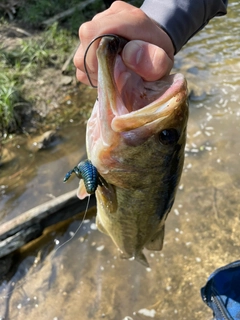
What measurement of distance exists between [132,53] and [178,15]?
1.81 ft

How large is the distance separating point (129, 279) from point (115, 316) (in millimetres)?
400

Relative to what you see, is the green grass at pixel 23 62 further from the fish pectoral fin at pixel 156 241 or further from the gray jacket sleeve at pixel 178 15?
the gray jacket sleeve at pixel 178 15

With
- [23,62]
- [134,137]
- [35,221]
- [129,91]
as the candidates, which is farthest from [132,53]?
[23,62]

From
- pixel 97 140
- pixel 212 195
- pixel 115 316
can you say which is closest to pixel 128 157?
pixel 97 140

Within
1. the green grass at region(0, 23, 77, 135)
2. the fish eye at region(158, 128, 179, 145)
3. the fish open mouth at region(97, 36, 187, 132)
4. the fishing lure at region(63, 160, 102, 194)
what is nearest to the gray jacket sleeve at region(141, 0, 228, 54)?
the fish open mouth at region(97, 36, 187, 132)

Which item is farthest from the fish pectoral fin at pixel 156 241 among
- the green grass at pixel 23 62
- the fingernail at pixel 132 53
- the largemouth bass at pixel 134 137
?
the green grass at pixel 23 62

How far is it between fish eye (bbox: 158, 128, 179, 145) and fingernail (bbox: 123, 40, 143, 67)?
31cm

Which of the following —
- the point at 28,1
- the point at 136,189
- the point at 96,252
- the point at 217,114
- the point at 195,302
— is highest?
the point at 136,189

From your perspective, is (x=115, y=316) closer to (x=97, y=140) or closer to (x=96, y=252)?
(x=96, y=252)

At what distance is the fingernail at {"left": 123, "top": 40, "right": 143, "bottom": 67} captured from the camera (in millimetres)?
1311

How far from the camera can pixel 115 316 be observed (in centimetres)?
333

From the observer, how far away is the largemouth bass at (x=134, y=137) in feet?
4.42

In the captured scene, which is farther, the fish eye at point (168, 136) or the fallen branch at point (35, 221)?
the fallen branch at point (35, 221)

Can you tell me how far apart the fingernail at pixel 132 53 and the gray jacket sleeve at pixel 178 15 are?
0.38m
